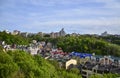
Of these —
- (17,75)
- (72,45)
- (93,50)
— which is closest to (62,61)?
(17,75)

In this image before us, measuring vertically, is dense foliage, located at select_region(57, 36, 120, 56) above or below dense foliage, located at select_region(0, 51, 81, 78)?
below

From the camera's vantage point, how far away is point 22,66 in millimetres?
10953

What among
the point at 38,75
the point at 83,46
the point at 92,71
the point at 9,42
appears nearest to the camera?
the point at 38,75

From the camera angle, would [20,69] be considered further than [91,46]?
No

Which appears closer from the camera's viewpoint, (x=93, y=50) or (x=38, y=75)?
(x=38, y=75)

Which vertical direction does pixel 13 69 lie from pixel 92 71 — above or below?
above

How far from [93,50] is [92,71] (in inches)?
506

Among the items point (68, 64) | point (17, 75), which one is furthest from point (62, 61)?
point (17, 75)

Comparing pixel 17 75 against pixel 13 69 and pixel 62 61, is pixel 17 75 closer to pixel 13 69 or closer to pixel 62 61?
pixel 13 69

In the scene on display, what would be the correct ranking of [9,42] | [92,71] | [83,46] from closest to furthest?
1. [92,71]
2. [9,42]
3. [83,46]

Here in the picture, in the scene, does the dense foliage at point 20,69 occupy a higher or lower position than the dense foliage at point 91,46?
higher

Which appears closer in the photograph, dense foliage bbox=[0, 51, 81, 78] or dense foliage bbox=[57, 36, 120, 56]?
dense foliage bbox=[0, 51, 81, 78]

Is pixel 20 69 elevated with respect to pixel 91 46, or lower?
elevated

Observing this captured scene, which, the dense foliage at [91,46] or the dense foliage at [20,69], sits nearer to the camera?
the dense foliage at [20,69]
